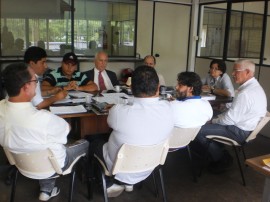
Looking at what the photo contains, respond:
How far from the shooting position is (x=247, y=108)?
265 cm

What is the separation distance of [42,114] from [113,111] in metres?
0.43

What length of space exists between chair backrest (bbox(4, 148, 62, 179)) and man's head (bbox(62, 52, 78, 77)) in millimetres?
1535

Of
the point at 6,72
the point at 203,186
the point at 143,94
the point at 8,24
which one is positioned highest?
the point at 8,24

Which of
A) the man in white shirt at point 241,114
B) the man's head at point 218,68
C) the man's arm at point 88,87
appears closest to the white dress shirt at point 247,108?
the man in white shirt at point 241,114

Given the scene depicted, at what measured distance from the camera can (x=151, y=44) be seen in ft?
18.9

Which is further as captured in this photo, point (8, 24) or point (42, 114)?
point (8, 24)

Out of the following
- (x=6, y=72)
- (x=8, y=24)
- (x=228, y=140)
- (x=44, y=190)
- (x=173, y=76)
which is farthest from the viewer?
(x=173, y=76)

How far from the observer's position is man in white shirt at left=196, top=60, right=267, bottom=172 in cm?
265

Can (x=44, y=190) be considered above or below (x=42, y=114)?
below

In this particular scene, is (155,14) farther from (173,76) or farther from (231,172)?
(231,172)

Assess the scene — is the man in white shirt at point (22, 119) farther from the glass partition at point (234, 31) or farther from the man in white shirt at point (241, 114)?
the glass partition at point (234, 31)

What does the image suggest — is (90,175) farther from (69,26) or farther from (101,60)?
(69,26)

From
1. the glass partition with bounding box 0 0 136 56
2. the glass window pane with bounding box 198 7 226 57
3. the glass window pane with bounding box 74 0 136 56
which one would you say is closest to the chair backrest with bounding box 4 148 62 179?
the glass partition with bounding box 0 0 136 56

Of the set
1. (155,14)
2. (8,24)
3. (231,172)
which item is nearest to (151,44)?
(155,14)
